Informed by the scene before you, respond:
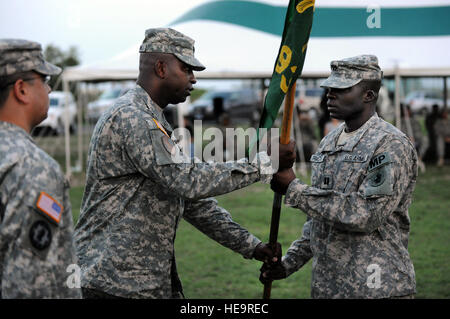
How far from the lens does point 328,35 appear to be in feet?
47.4

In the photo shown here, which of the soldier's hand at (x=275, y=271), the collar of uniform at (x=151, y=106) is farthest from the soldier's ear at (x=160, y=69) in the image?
the soldier's hand at (x=275, y=271)

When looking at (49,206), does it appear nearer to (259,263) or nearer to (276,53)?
(259,263)

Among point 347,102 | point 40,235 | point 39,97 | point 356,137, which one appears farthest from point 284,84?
point 40,235

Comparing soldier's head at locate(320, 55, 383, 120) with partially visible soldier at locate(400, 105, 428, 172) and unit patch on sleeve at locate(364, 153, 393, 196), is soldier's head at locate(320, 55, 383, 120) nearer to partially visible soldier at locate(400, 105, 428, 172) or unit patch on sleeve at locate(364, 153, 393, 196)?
unit patch on sleeve at locate(364, 153, 393, 196)

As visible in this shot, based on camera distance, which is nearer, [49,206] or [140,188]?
[49,206]

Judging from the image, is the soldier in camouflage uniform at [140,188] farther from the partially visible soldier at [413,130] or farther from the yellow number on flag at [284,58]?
the partially visible soldier at [413,130]

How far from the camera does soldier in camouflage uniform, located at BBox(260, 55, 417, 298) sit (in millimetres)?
3238

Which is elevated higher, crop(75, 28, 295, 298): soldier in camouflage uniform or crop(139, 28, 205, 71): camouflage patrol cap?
crop(139, 28, 205, 71): camouflage patrol cap

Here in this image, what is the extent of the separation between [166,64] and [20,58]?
107 cm

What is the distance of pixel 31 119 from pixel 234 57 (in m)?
12.1

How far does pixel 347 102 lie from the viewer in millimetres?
3557

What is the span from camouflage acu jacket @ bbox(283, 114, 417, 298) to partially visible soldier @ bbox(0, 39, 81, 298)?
4.85 feet

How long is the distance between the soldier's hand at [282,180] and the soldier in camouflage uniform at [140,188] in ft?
0.43

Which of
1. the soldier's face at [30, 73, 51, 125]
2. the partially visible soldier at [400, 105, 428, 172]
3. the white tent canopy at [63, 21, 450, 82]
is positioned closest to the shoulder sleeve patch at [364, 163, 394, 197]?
the soldier's face at [30, 73, 51, 125]
